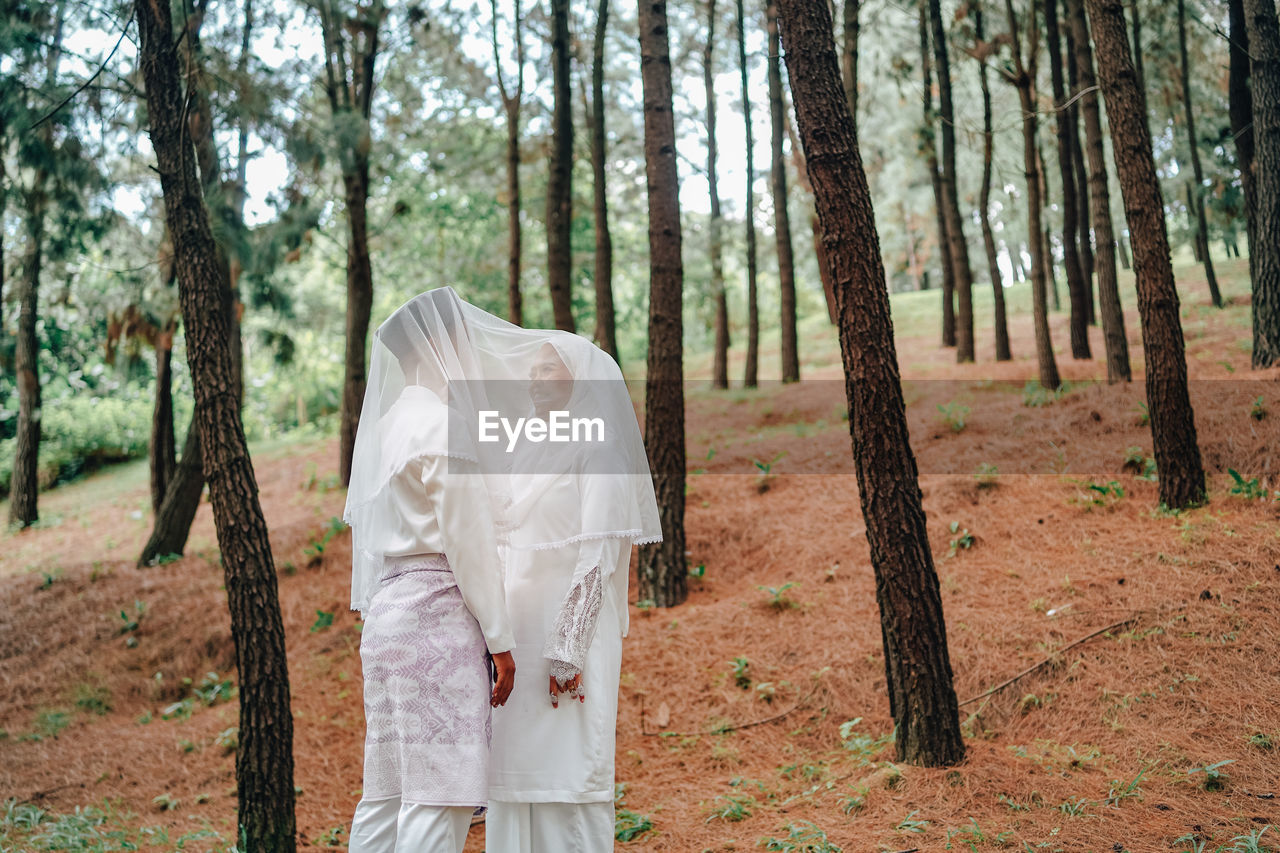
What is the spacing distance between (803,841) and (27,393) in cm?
1592

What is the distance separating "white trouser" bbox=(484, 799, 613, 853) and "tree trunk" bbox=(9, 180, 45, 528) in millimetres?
13546

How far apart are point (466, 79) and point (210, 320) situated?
41.3 feet

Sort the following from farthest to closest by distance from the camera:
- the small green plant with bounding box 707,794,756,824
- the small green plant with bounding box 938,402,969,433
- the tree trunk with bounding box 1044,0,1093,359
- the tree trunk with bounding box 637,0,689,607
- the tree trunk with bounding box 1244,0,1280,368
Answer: the tree trunk with bounding box 1044,0,1093,359
the small green plant with bounding box 938,402,969,433
the tree trunk with bounding box 1244,0,1280,368
the tree trunk with bounding box 637,0,689,607
the small green plant with bounding box 707,794,756,824

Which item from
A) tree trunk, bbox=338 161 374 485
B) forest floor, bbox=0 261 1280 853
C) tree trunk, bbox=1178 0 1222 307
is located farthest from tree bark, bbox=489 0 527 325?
tree trunk, bbox=1178 0 1222 307

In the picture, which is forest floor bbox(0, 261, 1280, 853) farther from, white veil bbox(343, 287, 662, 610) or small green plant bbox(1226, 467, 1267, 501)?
white veil bbox(343, 287, 662, 610)

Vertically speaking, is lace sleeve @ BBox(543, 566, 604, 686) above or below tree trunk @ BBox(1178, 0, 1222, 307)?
below

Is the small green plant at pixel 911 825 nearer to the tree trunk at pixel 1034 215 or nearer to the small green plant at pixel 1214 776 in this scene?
the small green plant at pixel 1214 776

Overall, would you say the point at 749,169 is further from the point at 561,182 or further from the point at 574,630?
the point at 574,630

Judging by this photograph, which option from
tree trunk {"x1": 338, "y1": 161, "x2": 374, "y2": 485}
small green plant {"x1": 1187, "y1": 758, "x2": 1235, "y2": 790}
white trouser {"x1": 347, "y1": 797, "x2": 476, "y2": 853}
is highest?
tree trunk {"x1": 338, "y1": 161, "x2": 374, "y2": 485}

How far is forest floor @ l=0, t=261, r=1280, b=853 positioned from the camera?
13.4 feet

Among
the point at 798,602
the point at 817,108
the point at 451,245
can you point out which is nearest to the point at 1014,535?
the point at 798,602

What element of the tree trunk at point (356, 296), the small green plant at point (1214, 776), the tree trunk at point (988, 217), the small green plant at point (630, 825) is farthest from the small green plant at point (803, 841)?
the tree trunk at point (988, 217)

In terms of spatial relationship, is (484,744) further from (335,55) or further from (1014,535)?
(335,55)

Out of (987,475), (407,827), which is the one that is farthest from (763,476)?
(407,827)
